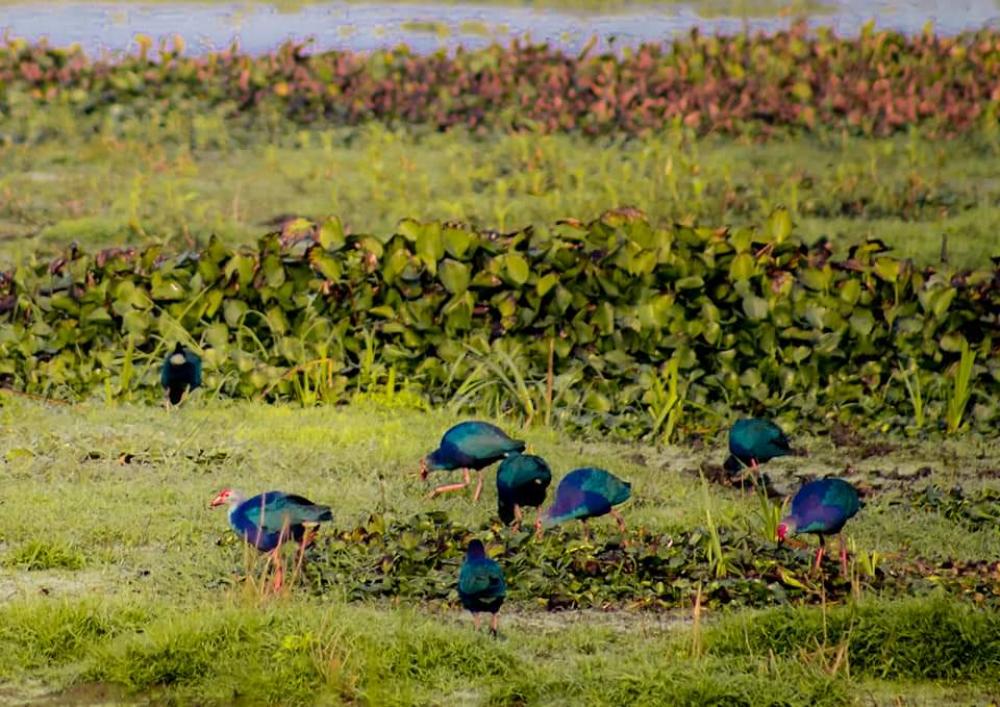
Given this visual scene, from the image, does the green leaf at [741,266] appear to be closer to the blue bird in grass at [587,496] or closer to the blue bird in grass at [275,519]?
the blue bird in grass at [587,496]

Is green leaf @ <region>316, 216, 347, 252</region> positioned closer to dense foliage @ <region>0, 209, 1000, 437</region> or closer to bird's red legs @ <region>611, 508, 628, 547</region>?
dense foliage @ <region>0, 209, 1000, 437</region>

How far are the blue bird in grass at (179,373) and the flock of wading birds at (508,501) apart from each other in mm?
1526

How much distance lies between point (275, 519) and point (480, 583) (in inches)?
33.5

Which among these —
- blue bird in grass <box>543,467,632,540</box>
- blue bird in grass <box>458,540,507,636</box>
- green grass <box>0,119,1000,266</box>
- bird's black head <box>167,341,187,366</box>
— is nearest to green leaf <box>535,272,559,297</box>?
bird's black head <box>167,341,187,366</box>

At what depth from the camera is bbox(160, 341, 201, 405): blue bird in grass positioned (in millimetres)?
8273

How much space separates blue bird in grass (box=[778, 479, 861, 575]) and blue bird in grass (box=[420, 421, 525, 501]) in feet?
3.77

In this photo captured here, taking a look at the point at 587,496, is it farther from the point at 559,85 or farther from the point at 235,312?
the point at 559,85

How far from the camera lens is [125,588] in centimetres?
613

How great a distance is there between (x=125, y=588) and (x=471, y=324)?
298 centimetres

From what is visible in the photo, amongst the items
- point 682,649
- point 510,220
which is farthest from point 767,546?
point 510,220

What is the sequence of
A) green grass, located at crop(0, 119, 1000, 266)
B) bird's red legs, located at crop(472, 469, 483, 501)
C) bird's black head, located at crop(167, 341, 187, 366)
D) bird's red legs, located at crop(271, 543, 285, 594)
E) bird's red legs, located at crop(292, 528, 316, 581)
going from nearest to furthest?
bird's red legs, located at crop(271, 543, 285, 594)
bird's red legs, located at crop(292, 528, 316, 581)
bird's red legs, located at crop(472, 469, 483, 501)
bird's black head, located at crop(167, 341, 187, 366)
green grass, located at crop(0, 119, 1000, 266)

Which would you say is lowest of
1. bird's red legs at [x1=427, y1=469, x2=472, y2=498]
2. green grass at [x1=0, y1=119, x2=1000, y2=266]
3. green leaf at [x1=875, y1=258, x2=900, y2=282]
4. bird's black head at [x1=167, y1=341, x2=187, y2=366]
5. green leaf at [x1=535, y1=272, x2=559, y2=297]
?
green grass at [x1=0, y1=119, x2=1000, y2=266]

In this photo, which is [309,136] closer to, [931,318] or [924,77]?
[924,77]

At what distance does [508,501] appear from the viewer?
6.65 metres
